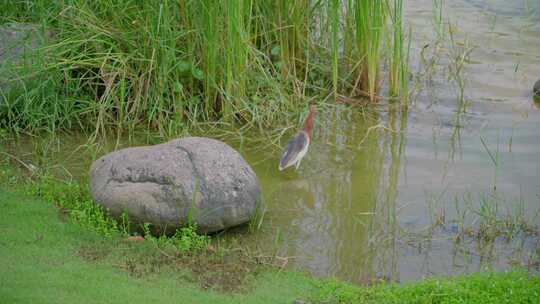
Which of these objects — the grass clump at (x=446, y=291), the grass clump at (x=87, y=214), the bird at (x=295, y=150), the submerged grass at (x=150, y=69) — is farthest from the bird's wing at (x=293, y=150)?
the grass clump at (x=446, y=291)

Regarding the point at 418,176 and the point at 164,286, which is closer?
the point at 164,286

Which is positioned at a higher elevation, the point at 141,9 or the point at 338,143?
the point at 141,9

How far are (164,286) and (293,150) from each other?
2.39 metres

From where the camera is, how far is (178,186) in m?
5.75

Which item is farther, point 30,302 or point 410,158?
point 410,158

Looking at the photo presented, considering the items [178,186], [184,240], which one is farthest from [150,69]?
[184,240]

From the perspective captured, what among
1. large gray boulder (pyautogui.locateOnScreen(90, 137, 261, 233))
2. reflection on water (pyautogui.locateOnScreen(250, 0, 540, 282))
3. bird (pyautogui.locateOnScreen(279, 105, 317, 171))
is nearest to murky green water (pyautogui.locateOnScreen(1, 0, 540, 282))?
reflection on water (pyautogui.locateOnScreen(250, 0, 540, 282))

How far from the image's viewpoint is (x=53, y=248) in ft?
17.6

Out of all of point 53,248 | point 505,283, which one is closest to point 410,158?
point 505,283

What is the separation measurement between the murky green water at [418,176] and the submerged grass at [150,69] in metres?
0.37

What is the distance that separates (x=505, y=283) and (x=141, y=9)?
14.5 ft

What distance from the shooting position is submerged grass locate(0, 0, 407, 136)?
752 centimetres

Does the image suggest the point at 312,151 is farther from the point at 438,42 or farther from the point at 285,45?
the point at 438,42

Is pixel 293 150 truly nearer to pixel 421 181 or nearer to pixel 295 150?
pixel 295 150
